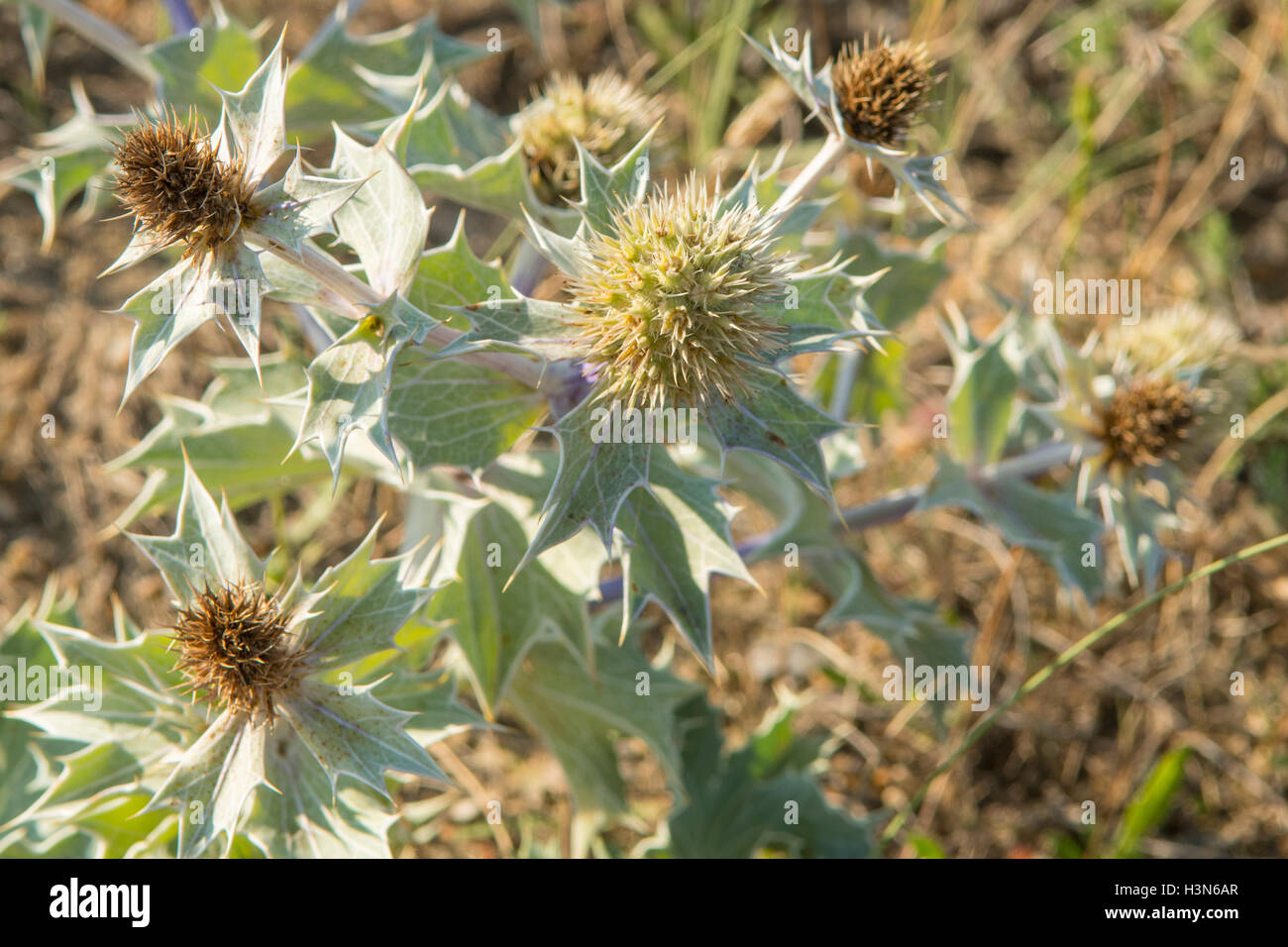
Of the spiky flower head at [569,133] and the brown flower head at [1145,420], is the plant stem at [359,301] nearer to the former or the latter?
the spiky flower head at [569,133]

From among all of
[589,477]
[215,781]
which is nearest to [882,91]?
[589,477]

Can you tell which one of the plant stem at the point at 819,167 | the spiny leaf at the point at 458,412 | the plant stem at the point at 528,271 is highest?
the plant stem at the point at 528,271

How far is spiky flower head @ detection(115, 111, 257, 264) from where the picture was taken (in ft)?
4.58

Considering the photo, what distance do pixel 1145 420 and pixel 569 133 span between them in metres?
1.53

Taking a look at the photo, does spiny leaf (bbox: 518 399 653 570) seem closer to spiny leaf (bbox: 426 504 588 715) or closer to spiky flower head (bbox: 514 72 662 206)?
spiny leaf (bbox: 426 504 588 715)

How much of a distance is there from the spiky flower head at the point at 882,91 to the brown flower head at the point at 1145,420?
94 cm

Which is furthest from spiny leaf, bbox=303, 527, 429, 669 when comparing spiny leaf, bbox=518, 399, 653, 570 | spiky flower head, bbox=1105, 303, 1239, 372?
spiky flower head, bbox=1105, 303, 1239, 372

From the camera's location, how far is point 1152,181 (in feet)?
13.0

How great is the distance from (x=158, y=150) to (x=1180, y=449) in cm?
240

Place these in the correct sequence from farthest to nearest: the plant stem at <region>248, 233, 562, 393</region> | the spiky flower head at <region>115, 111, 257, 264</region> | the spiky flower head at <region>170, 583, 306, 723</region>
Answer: the spiky flower head at <region>170, 583, 306, 723</region>, the plant stem at <region>248, 233, 562, 393</region>, the spiky flower head at <region>115, 111, 257, 264</region>

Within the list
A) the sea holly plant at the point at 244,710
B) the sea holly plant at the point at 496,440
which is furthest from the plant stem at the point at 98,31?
the sea holly plant at the point at 244,710

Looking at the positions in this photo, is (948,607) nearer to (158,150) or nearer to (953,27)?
(953,27)

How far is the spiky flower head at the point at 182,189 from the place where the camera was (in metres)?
1.39

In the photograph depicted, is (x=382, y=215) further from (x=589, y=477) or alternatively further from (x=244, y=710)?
(x=244, y=710)
